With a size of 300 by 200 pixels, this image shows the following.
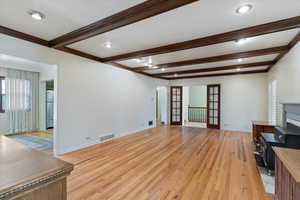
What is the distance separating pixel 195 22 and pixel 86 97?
3.28 meters

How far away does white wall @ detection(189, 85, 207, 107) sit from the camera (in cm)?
970

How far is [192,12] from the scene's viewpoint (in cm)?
208

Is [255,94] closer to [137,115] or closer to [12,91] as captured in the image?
[137,115]

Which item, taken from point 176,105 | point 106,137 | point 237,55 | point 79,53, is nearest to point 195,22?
point 237,55

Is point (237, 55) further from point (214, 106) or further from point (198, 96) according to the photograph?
point (198, 96)

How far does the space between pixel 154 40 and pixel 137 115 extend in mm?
3632

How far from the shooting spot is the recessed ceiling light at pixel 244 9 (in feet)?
6.34

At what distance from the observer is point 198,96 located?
988 cm

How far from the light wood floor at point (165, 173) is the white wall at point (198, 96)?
5732mm

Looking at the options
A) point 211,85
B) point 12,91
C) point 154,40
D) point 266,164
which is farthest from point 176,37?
point 12,91

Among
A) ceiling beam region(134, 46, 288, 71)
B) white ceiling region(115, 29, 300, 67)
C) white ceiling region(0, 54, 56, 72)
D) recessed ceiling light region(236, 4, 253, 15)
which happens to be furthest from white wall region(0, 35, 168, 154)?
recessed ceiling light region(236, 4, 253, 15)

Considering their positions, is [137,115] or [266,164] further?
[137,115]

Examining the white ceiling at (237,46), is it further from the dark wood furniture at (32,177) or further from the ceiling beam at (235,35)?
the dark wood furniture at (32,177)

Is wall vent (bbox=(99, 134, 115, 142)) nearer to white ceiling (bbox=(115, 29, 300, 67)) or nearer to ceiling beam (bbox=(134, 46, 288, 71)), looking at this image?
white ceiling (bbox=(115, 29, 300, 67))
